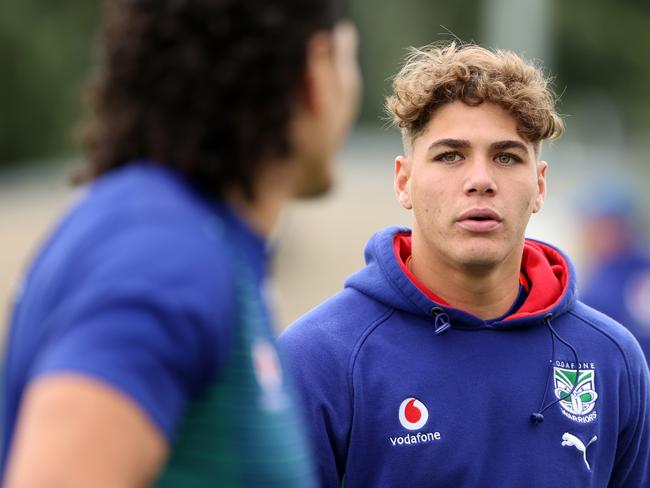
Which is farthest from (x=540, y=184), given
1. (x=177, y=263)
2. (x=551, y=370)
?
(x=177, y=263)

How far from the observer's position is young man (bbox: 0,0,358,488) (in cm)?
204

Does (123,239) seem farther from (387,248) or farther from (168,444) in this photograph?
(387,248)

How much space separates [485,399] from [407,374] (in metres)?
0.25

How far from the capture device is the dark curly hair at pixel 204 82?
2.28 m

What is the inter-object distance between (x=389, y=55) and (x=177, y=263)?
114 ft

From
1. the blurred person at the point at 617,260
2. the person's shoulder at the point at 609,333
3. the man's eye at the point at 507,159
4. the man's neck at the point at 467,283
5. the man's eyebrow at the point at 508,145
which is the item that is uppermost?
the man's eyebrow at the point at 508,145

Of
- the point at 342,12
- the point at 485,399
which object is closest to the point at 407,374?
the point at 485,399

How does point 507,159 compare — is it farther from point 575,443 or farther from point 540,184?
point 575,443

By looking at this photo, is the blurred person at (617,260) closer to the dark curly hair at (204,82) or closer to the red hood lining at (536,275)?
the red hood lining at (536,275)

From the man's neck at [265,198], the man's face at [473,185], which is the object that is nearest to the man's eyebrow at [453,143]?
the man's face at [473,185]

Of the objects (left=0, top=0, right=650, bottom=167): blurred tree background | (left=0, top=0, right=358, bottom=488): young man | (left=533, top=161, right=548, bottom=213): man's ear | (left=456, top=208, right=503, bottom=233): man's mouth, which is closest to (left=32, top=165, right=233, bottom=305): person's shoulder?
(left=0, top=0, right=358, bottom=488): young man

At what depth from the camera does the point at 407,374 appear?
3.96 meters

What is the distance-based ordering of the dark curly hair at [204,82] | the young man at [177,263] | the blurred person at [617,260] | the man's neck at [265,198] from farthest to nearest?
the blurred person at [617,260]
the man's neck at [265,198]
the dark curly hair at [204,82]
the young man at [177,263]

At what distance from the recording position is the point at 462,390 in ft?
13.0
